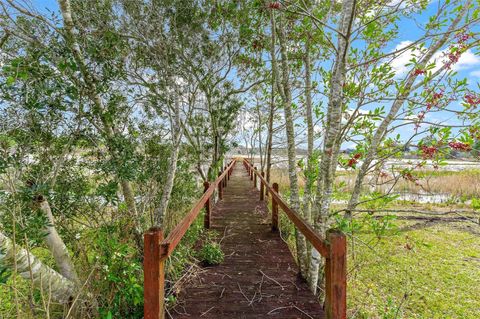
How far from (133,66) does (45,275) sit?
190 inches

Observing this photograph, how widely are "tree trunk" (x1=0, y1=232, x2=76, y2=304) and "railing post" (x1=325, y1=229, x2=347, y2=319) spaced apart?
2.76m

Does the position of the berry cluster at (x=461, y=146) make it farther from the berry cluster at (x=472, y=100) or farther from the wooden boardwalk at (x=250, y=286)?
the wooden boardwalk at (x=250, y=286)

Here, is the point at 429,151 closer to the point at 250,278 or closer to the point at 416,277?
the point at 250,278

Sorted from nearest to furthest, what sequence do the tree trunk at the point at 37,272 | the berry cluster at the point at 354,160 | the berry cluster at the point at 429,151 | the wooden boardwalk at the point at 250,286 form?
the wooden boardwalk at the point at 250,286, the tree trunk at the point at 37,272, the berry cluster at the point at 429,151, the berry cluster at the point at 354,160

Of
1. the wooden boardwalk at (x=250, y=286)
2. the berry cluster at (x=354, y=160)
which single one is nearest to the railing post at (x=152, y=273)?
the wooden boardwalk at (x=250, y=286)

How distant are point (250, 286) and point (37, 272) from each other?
2.62 m

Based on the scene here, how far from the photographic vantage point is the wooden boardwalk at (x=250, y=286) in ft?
8.55

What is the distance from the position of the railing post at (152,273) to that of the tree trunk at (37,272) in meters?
1.54

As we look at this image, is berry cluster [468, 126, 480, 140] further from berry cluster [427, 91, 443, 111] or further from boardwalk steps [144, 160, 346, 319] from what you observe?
boardwalk steps [144, 160, 346, 319]

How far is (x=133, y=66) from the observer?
6.04m

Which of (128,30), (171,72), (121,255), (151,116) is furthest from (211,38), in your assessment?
(121,255)

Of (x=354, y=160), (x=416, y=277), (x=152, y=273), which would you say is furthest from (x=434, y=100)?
(x=416, y=277)

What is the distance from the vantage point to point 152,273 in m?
1.72

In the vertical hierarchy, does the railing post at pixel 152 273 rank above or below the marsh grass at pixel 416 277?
above
